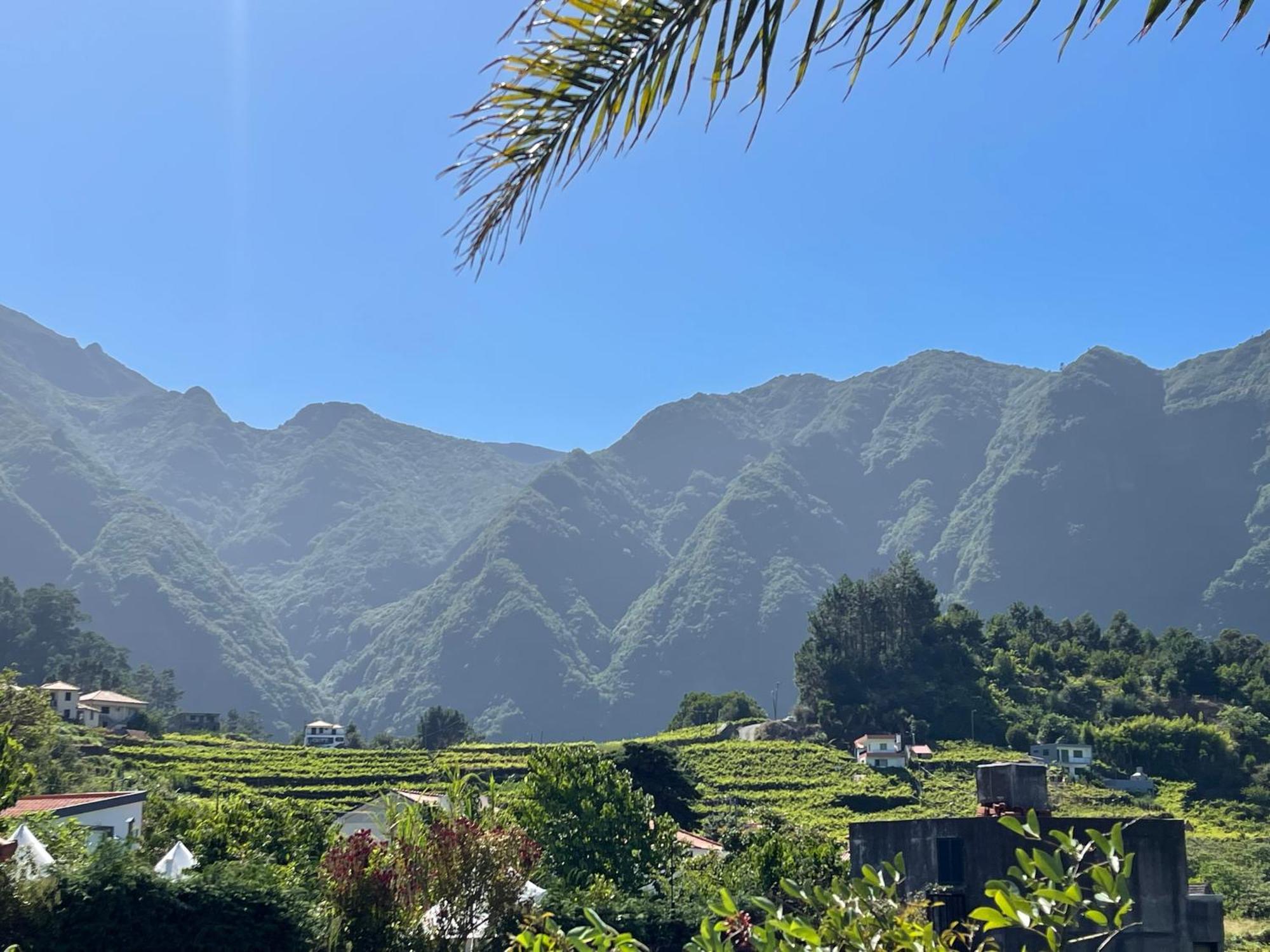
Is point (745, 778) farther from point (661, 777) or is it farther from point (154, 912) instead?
point (154, 912)

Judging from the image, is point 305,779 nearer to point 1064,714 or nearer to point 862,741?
point 862,741

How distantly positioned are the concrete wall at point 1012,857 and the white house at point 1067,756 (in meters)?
46.6

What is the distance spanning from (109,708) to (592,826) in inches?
2634

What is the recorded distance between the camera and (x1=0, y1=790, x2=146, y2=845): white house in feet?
86.0

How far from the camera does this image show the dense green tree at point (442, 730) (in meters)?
83.6

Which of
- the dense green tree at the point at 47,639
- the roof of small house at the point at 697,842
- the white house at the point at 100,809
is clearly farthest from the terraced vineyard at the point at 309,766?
the dense green tree at the point at 47,639

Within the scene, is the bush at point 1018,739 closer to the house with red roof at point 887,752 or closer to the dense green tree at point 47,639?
the house with red roof at point 887,752

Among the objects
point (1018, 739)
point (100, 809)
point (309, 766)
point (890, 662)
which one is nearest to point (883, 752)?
point (1018, 739)

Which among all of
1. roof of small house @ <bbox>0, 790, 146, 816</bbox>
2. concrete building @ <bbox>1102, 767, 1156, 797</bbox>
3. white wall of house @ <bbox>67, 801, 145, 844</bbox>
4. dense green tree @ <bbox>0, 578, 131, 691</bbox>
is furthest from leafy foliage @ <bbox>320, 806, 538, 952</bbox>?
dense green tree @ <bbox>0, 578, 131, 691</bbox>

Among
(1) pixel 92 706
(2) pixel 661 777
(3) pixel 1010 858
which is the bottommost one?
(2) pixel 661 777

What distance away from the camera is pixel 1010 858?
803 inches

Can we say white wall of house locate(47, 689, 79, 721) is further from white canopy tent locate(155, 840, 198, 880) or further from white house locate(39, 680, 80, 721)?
white canopy tent locate(155, 840, 198, 880)

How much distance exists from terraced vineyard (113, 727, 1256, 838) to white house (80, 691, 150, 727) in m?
8.18

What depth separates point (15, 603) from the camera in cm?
11694
